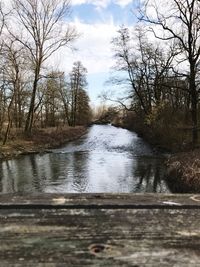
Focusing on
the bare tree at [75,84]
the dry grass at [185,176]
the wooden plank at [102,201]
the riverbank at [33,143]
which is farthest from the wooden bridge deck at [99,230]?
the bare tree at [75,84]

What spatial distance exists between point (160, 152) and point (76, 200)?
2764 centimetres

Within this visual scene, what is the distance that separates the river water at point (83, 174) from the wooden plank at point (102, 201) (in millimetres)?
13062

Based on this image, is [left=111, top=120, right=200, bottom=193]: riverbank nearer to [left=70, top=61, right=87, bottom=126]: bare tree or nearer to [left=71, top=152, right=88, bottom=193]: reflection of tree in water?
[left=71, top=152, right=88, bottom=193]: reflection of tree in water

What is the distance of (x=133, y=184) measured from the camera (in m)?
16.7

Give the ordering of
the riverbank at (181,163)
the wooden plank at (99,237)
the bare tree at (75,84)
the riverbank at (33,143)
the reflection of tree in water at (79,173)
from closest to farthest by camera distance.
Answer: the wooden plank at (99,237) < the riverbank at (181,163) < the reflection of tree in water at (79,173) < the riverbank at (33,143) < the bare tree at (75,84)

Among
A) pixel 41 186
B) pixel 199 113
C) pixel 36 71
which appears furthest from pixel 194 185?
pixel 36 71

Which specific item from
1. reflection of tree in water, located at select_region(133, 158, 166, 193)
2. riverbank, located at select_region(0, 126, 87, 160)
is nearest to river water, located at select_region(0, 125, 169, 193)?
reflection of tree in water, located at select_region(133, 158, 166, 193)

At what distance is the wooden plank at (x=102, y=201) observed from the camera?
1.69m

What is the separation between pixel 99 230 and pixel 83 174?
17.3 metres

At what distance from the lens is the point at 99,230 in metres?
1.47

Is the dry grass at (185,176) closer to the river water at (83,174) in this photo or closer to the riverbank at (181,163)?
the riverbank at (181,163)

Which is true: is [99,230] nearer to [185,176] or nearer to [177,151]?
[185,176]

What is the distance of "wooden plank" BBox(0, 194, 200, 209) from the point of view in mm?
1688

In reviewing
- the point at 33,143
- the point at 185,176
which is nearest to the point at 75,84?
the point at 33,143
